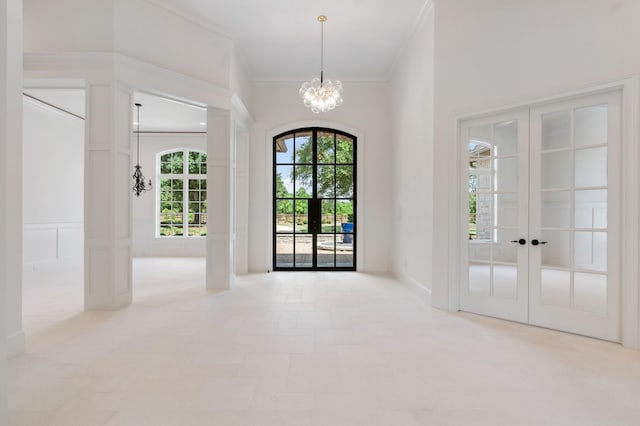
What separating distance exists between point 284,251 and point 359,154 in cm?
244

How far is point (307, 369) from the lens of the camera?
8.16 ft

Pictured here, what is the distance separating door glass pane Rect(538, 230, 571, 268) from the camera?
130 inches

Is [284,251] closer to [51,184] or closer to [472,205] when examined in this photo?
[472,205]

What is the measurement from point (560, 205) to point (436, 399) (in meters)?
2.44

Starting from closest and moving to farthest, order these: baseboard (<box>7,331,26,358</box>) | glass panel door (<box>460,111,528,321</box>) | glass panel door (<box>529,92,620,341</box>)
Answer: baseboard (<box>7,331,26,358</box>)
glass panel door (<box>529,92,620,341</box>)
glass panel door (<box>460,111,528,321</box>)

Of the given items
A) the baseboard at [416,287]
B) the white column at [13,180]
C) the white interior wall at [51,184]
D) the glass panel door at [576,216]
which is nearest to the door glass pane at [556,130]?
the glass panel door at [576,216]

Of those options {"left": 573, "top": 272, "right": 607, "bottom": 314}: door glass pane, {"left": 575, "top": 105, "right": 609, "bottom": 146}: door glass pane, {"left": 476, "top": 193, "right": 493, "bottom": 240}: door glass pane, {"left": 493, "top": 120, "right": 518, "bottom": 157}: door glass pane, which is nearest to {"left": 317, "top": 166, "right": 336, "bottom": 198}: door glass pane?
{"left": 476, "top": 193, "right": 493, "bottom": 240}: door glass pane

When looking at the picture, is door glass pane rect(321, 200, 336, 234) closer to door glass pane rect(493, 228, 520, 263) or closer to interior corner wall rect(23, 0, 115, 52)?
door glass pane rect(493, 228, 520, 263)

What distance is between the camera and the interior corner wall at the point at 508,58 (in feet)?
9.67

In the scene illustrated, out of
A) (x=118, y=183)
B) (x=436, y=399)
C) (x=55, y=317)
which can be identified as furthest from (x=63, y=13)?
(x=436, y=399)

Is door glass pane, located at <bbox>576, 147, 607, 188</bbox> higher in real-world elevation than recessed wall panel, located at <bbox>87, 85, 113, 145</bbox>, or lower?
lower

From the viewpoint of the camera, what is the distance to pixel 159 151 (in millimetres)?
9047

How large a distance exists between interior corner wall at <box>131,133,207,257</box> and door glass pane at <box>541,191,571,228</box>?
7662mm

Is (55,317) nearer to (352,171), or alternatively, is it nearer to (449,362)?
(449,362)
